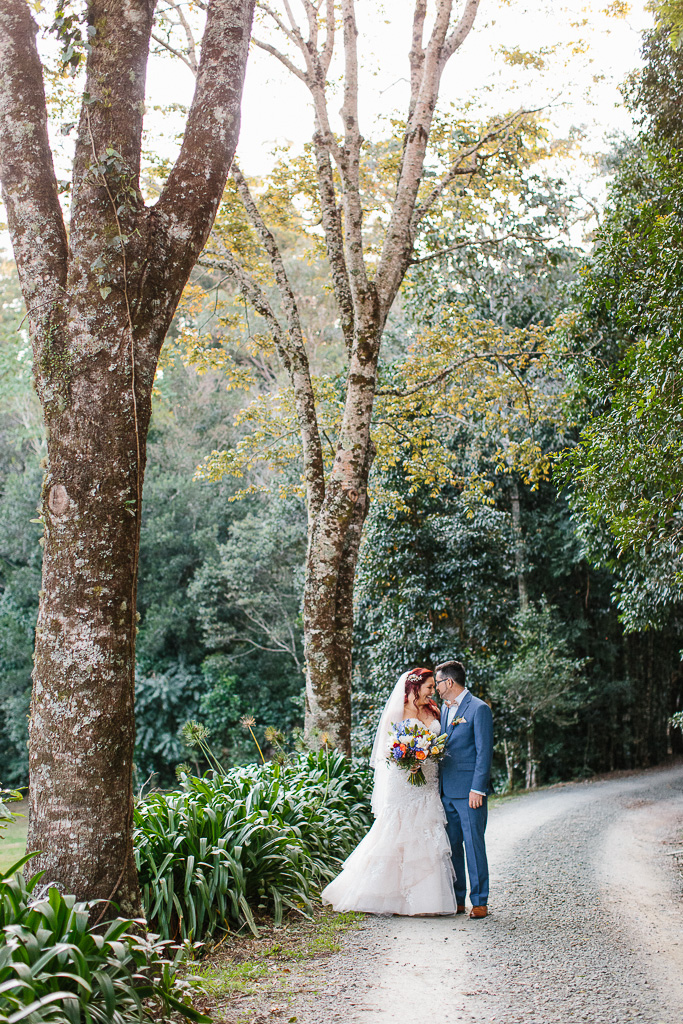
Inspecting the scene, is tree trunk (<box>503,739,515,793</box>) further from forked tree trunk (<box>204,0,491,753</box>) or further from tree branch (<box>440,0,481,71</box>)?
tree branch (<box>440,0,481,71</box>)

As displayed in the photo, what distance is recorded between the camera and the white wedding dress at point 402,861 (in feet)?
18.0

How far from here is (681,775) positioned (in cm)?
1933

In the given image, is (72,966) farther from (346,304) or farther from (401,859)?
(346,304)

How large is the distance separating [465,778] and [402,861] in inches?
28.8

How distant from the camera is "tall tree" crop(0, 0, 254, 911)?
138 inches

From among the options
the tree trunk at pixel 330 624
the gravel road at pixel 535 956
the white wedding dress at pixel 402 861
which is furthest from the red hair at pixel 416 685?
the tree trunk at pixel 330 624

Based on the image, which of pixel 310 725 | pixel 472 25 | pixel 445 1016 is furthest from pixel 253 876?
pixel 472 25

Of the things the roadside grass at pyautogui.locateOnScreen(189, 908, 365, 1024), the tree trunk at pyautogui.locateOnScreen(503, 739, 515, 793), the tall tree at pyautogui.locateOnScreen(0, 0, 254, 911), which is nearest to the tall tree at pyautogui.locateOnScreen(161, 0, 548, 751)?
the roadside grass at pyautogui.locateOnScreen(189, 908, 365, 1024)

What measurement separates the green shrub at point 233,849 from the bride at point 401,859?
0.36 m

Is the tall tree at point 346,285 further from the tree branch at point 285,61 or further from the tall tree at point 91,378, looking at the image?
the tall tree at point 91,378

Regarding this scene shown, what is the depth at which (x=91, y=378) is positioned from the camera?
3670 millimetres

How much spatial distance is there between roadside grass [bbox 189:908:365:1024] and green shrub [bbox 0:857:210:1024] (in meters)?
0.33

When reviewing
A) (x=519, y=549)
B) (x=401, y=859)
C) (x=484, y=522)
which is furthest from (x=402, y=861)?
(x=519, y=549)

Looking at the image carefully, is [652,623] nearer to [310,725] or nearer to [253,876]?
[310,725]
